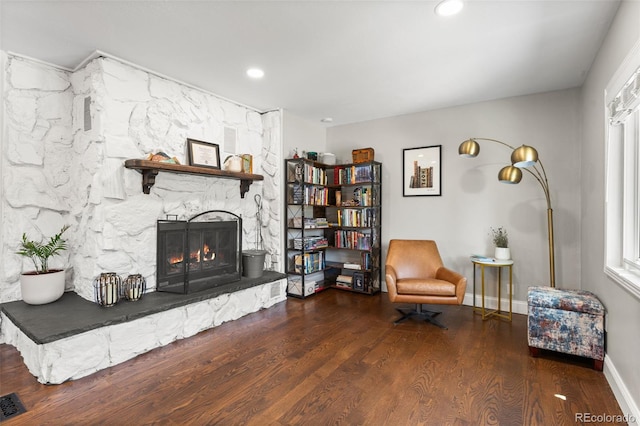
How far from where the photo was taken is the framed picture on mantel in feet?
11.3

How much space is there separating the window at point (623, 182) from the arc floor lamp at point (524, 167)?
61 cm

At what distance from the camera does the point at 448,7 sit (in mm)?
2047

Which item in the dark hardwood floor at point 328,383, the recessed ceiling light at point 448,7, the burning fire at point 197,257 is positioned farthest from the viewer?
the burning fire at point 197,257

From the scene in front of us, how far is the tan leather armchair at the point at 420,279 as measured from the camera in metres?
3.13

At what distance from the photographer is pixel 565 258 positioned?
134 inches

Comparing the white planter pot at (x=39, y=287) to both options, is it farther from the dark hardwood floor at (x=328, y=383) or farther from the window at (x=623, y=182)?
the window at (x=623, y=182)

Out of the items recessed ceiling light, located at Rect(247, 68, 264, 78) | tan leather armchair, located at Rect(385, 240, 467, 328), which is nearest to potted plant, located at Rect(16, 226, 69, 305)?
recessed ceiling light, located at Rect(247, 68, 264, 78)


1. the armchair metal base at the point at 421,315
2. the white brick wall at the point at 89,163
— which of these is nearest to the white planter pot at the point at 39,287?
the white brick wall at the point at 89,163

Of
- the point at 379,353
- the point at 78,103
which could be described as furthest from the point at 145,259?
the point at 379,353

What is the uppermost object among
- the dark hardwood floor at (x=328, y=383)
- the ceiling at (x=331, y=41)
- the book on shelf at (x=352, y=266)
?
the ceiling at (x=331, y=41)

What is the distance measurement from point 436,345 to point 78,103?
13.2 ft

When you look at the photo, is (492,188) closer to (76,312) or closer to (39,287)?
(76,312)

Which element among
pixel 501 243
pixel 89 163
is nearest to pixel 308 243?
pixel 501 243

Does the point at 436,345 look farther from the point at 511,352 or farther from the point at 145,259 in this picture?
the point at 145,259
